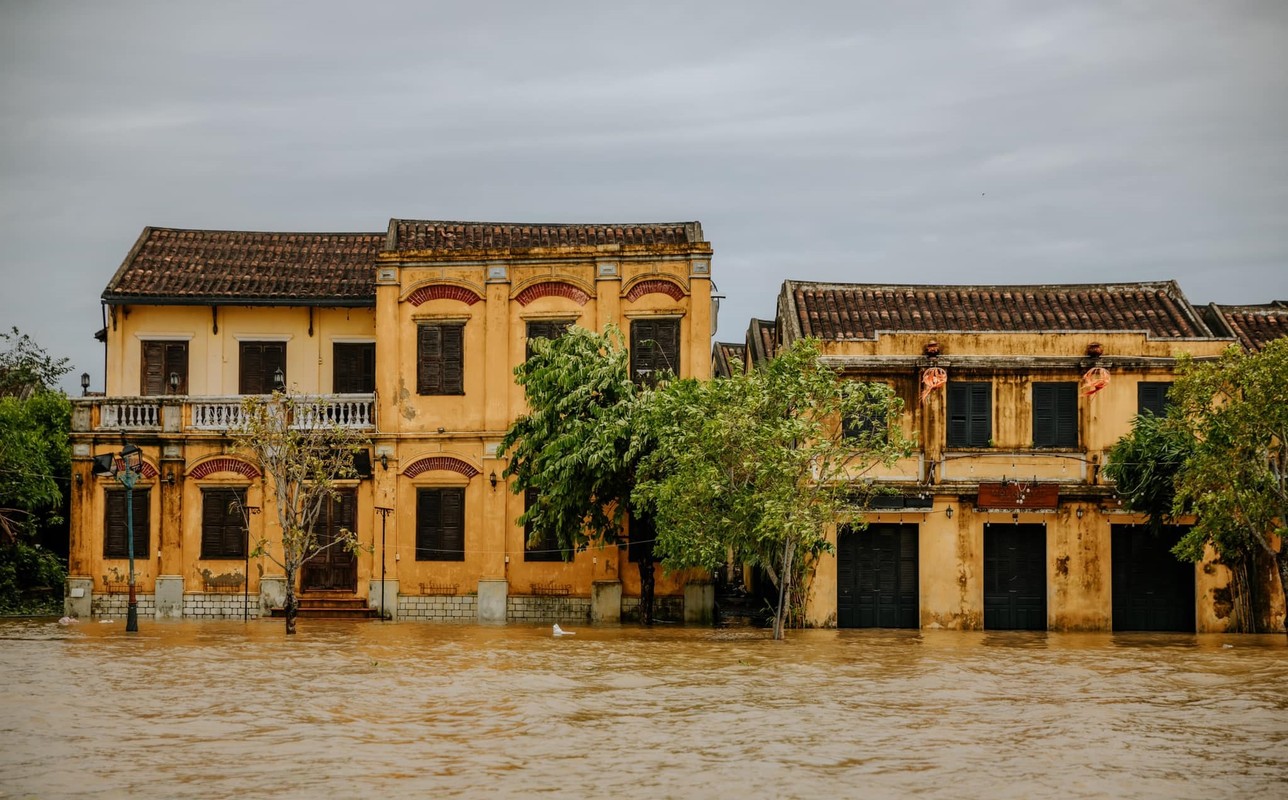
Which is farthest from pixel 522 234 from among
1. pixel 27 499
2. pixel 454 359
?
pixel 27 499

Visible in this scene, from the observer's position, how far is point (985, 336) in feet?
101

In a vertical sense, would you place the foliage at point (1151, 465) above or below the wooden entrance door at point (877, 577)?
above

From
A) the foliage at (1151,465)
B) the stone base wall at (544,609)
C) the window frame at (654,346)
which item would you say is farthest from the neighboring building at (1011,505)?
the stone base wall at (544,609)

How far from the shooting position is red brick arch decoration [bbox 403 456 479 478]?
33250mm

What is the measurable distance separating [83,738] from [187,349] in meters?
19.7

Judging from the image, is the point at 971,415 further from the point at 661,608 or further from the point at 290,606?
the point at 290,606

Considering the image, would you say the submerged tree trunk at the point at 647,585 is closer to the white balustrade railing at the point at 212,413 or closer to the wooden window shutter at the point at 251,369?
the white balustrade railing at the point at 212,413

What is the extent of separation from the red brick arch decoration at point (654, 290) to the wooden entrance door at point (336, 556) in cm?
Result: 780

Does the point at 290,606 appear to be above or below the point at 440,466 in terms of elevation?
below

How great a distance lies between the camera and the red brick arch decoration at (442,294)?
33406 mm

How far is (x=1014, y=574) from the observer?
102 feet

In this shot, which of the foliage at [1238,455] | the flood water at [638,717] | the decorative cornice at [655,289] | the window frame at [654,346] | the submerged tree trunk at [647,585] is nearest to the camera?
the flood water at [638,717]

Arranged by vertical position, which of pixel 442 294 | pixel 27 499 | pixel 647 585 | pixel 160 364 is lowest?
pixel 647 585

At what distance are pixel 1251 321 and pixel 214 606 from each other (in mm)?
24643
